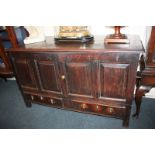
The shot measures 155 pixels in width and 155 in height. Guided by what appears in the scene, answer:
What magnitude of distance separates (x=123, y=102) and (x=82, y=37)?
79 cm

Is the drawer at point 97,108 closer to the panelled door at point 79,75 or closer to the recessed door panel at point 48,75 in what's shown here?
the panelled door at point 79,75

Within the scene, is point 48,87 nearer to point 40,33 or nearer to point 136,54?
point 40,33

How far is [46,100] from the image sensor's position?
1920 millimetres

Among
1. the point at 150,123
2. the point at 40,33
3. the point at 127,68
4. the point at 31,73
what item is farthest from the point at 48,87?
the point at 150,123

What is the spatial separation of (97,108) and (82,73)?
0.47m

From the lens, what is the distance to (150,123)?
175 cm

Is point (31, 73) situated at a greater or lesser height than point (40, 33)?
lesser

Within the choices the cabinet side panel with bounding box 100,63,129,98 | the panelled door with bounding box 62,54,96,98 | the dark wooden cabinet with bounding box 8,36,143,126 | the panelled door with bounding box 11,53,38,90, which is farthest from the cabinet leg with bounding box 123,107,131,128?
the panelled door with bounding box 11,53,38,90

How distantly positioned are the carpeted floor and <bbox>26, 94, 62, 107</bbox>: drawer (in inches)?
7.9

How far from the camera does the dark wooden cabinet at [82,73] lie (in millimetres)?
1328

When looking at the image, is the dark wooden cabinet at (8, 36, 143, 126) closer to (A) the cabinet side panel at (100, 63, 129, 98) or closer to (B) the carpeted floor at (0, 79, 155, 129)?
(A) the cabinet side panel at (100, 63, 129, 98)
